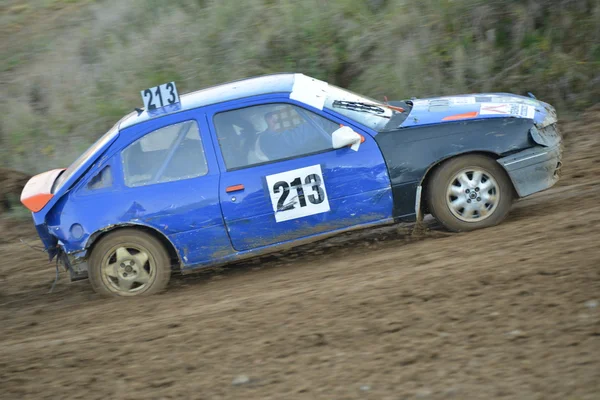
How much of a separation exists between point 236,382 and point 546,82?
6910 millimetres

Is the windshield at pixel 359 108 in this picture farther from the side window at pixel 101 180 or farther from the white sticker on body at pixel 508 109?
the side window at pixel 101 180

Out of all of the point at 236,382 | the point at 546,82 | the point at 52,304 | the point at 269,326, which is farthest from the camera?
the point at 546,82

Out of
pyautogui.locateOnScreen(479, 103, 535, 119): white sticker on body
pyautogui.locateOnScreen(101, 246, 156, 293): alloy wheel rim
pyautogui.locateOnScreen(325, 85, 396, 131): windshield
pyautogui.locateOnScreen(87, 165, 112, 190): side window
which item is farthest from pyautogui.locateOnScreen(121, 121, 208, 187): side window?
pyautogui.locateOnScreen(479, 103, 535, 119): white sticker on body

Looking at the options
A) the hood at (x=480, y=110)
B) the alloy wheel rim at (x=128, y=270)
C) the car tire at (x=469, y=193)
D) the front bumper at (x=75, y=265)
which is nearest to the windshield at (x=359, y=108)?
the hood at (x=480, y=110)

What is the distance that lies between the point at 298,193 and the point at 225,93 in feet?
4.05

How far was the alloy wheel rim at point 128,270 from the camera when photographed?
682cm

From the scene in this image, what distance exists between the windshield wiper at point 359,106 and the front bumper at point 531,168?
4.01ft

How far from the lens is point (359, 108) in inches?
272

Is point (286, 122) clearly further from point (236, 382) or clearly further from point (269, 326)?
point (236, 382)

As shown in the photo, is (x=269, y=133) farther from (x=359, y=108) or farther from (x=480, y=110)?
(x=480, y=110)

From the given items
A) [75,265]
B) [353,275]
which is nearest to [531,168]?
[353,275]

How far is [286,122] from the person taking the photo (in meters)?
6.64

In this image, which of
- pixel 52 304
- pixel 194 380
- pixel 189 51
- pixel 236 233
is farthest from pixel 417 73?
pixel 194 380

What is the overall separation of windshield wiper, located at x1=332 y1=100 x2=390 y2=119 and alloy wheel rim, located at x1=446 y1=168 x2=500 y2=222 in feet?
3.08
